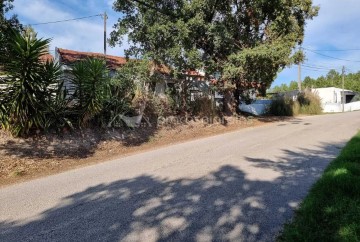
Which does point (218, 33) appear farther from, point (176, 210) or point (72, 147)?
point (176, 210)

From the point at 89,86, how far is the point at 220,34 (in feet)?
24.0

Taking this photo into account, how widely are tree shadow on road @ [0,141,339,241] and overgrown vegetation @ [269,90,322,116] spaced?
20.1m

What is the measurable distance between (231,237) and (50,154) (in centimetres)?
792

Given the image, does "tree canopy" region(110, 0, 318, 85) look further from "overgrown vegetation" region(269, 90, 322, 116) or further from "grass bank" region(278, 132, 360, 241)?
"grass bank" region(278, 132, 360, 241)

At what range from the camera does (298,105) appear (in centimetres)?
2862

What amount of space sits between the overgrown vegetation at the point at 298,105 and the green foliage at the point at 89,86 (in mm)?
17839

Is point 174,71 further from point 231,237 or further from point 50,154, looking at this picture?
point 231,237

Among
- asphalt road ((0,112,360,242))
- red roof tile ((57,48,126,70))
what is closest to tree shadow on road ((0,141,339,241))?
asphalt road ((0,112,360,242))

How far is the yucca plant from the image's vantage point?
999cm

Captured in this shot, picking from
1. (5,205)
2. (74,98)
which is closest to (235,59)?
(74,98)

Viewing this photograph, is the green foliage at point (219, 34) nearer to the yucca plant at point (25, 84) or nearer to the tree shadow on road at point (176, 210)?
the yucca plant at point (25, 84)

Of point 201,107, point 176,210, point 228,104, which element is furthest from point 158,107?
point 176,210

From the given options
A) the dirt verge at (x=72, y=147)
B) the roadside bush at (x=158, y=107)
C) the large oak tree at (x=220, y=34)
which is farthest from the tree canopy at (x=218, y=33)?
the dirt verge at (x=72, y=147)

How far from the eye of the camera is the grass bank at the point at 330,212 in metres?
4.05
